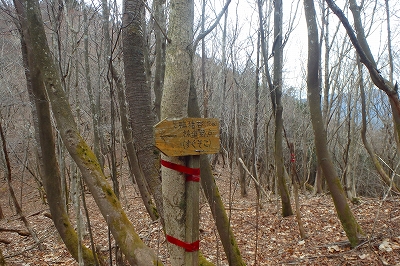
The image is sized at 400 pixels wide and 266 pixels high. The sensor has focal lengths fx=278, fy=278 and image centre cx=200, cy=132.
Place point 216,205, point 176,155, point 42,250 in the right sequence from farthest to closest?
point 42,250 → point 216,205 → point 176,155

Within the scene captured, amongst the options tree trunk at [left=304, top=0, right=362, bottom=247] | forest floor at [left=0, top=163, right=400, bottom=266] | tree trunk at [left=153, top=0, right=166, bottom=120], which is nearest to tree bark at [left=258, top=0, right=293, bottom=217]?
forest floor at [left=0, top=163, right=400, bottom=266]

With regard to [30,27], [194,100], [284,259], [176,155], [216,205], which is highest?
[30,27]

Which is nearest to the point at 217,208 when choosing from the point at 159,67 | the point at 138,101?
the point at 138,101

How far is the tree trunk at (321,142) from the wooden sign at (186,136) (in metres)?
2.91

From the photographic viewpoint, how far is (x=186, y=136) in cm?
187

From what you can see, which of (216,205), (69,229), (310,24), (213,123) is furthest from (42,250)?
(310,24)

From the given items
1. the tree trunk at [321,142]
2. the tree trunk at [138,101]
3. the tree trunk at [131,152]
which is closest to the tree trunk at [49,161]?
the tree trunk at [131,152]

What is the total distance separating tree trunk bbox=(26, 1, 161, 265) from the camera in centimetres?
257

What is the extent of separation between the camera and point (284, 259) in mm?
4383

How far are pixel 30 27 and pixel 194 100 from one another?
1.88 m

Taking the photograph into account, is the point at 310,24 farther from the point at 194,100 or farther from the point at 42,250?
the point at 42,250

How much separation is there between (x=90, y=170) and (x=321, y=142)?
133 inches

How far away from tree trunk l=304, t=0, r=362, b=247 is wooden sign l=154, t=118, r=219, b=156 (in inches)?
115

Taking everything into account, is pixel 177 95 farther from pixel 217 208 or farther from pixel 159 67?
pixel 159 67
